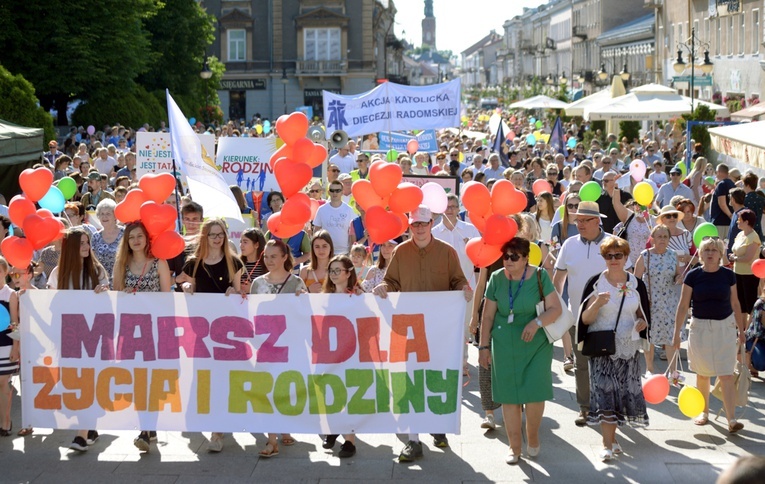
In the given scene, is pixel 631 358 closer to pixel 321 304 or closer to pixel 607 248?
pixel 607 248

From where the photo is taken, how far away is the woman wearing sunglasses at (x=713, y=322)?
8.33 m

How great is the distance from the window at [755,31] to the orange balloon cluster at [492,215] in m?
32.8

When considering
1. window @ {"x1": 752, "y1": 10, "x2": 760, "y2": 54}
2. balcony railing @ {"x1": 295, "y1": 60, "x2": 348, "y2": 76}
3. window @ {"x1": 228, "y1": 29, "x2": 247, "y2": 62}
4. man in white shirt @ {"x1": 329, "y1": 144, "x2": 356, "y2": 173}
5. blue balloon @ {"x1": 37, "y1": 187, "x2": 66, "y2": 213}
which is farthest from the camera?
window @ {"x1": 228, "y1": 29, "x2": 247, "y2": 62}

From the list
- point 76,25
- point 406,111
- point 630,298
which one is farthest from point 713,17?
point 630,298

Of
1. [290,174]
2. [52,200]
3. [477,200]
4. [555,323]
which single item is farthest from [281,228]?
[52,200]

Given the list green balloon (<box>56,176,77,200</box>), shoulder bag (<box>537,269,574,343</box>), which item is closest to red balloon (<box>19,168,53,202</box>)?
green balloon (<box>56,176,77,200</box>)

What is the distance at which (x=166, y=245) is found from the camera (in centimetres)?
799

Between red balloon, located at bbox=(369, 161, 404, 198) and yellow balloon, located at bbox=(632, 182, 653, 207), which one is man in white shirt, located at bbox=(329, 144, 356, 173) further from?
red balloon, located at bbox=(369, 161, 404, 198)

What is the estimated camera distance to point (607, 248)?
759 centimetres

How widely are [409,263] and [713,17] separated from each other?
39.4 m

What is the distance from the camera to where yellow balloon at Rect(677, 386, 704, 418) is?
26.5 ft

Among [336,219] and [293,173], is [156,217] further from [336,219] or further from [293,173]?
[336,219]

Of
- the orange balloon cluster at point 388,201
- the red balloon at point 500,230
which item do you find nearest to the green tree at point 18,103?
the orange balloon cluster at point 388,201

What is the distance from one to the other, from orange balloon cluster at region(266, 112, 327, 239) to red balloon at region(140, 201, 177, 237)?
1.08 meters
